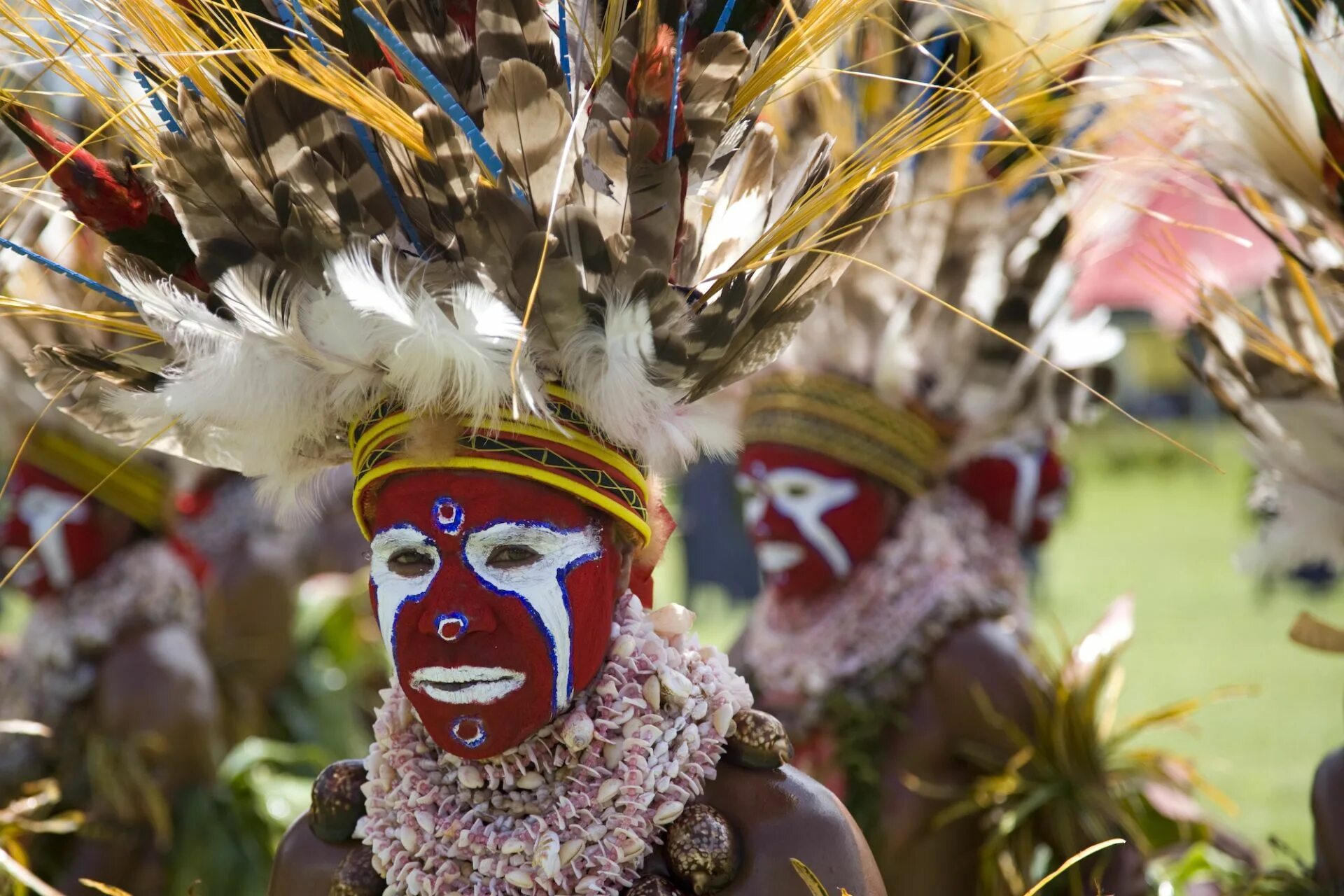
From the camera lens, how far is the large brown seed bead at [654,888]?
2213 mm

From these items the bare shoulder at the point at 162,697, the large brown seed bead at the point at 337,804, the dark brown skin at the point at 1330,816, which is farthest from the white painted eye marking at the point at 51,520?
the dark brown skin at the point at 1330,816

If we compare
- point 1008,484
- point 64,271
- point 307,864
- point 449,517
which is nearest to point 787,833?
point 449,517

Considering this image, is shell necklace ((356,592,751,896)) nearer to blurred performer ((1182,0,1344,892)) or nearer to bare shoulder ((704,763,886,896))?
bare shoulder ((704,763,886,896))

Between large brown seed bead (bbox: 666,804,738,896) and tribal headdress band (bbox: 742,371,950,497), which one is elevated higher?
tribal headdress band (bbox: 742,371,950,497)

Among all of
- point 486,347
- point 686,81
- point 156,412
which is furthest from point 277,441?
point 686,81

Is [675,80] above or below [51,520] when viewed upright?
above

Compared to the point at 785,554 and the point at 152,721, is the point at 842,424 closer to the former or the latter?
the point at 785,554


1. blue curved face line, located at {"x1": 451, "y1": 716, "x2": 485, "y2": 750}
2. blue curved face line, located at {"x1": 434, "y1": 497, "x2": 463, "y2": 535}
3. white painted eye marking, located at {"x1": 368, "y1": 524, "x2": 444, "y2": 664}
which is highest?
blue curved face line, located at {"x1": 434, "y1": 497, "x2": 463, "y2": 535}

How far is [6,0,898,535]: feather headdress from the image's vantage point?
Result: 6.91 ft

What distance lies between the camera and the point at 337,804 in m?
2.48

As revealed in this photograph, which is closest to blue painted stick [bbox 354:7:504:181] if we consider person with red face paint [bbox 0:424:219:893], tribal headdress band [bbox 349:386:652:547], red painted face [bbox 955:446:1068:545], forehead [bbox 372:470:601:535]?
tribal headdress band [bbox 349:386:652:547]

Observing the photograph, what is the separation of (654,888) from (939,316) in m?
2.42

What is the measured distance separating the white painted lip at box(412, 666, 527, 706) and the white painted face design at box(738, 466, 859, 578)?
6.31ft

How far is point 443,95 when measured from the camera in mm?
2078
